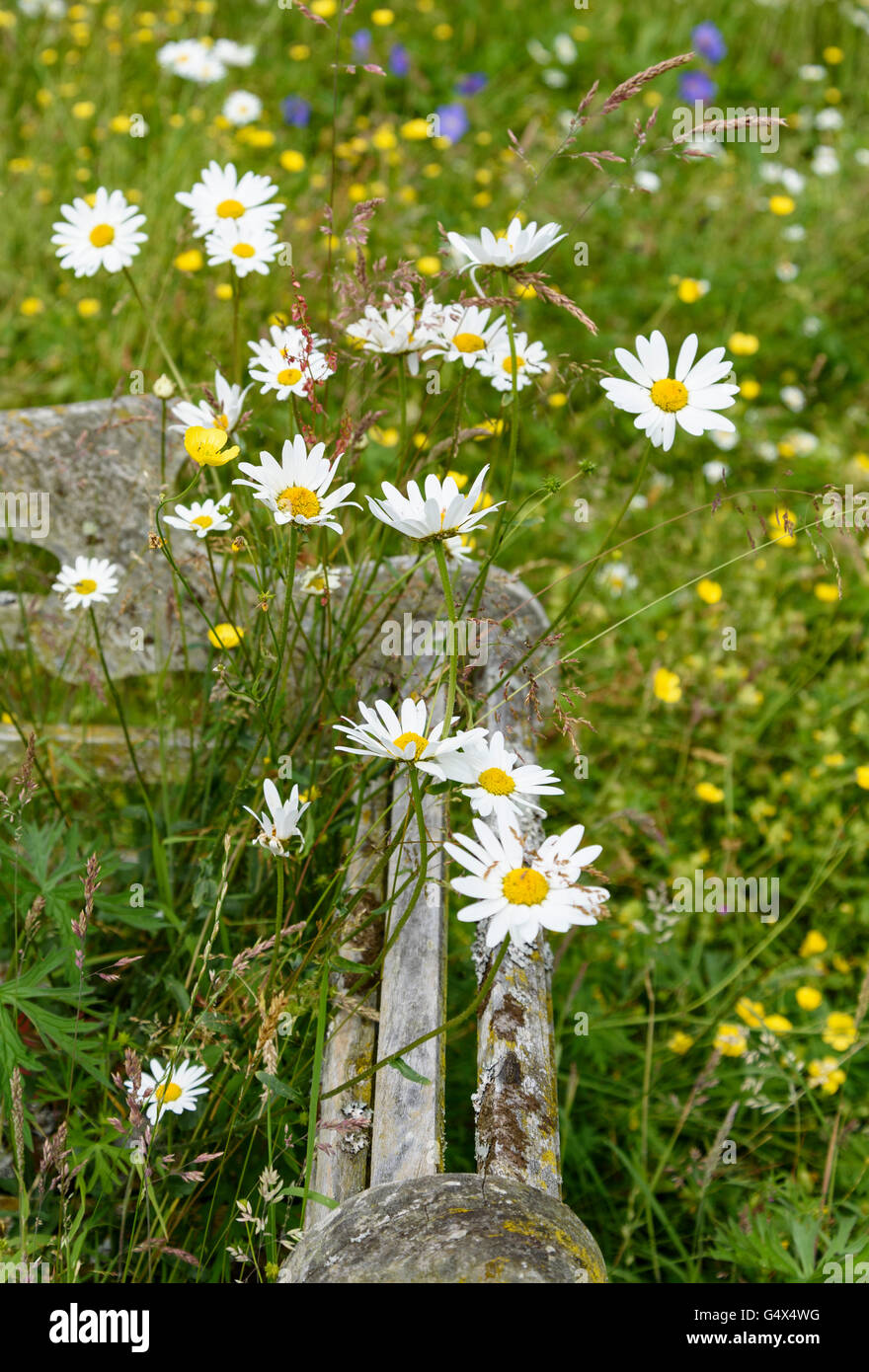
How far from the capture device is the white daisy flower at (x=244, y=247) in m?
1.69

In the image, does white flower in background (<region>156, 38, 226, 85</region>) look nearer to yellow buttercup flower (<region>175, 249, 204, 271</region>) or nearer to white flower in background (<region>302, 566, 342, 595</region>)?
yellow buttercup flower (<region>175, 249, 204, 271</region>)

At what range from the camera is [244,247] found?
67.7 inches

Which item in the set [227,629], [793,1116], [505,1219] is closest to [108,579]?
[227,629]

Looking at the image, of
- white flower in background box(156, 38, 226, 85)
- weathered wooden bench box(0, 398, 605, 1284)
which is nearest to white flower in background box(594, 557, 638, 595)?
weathered wooden bench box(0, 398, 605, 1284)

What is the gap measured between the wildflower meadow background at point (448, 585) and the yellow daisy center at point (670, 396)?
0.04 ft

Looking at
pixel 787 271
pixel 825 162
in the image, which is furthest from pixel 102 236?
pixel 825 162

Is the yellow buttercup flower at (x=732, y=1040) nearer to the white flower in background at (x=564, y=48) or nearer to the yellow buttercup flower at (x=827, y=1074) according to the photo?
the yellow buttercup flower at (x=827, y=1074)

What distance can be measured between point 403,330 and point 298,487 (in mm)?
445

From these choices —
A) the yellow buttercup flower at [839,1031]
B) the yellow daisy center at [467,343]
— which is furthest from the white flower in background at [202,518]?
the yellow buttercup flower at [839,1031]

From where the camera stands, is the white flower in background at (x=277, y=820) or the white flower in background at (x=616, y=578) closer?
the white flower in background at (x=277, y=820)

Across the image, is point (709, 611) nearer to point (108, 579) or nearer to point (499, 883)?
point (108, 579)

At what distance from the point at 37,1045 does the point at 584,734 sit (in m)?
1.59

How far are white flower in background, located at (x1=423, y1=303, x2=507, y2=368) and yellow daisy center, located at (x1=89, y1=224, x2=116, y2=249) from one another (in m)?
0.63
